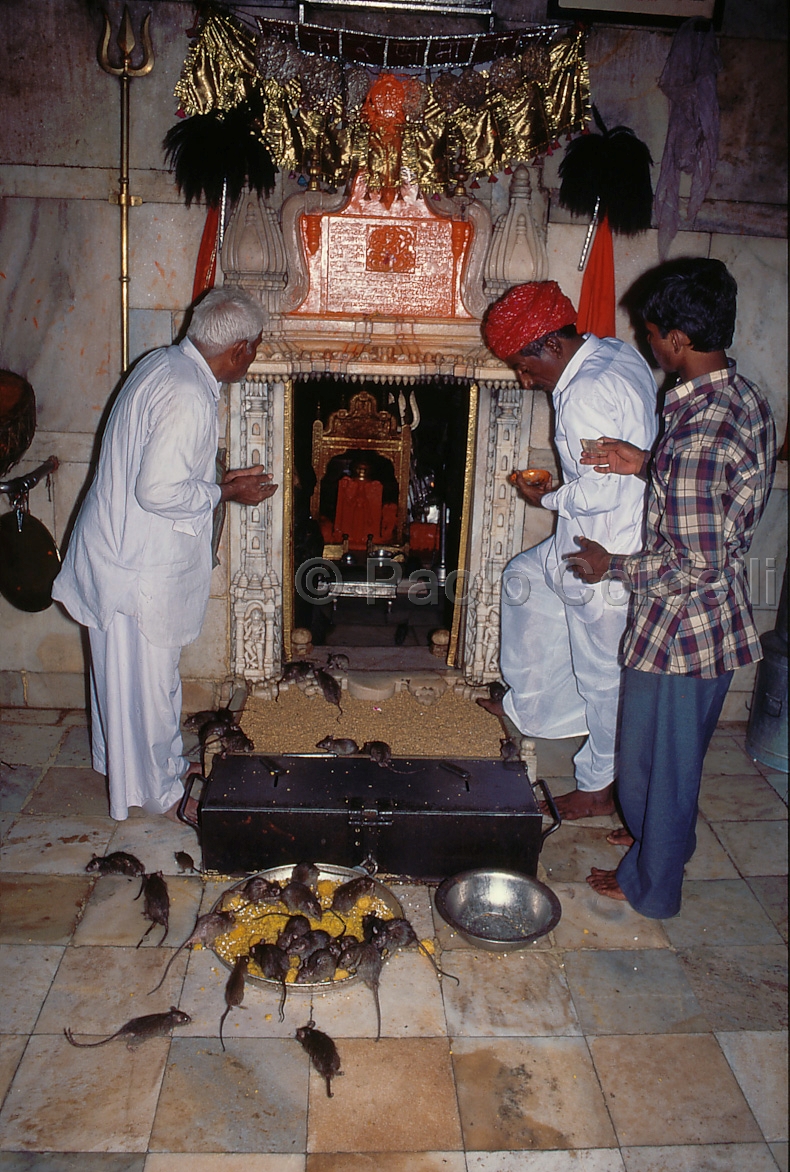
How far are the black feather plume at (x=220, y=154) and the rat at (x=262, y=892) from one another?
12.8 ft

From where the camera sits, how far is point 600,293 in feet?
17.6

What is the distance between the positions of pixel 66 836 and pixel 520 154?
4806 millimetres

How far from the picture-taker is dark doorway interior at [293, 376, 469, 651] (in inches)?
239

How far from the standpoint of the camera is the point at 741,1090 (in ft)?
10.8

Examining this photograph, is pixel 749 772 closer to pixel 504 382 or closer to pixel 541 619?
pixel 541 619

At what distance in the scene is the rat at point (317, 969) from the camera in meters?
3.54

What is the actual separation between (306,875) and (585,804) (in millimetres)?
1831

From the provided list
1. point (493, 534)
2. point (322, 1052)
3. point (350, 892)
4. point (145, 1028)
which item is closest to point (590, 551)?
point (493, 534)

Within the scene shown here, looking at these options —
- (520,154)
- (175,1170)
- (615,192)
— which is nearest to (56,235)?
(520,154)

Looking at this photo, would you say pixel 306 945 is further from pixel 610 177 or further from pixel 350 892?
pixel 610 177

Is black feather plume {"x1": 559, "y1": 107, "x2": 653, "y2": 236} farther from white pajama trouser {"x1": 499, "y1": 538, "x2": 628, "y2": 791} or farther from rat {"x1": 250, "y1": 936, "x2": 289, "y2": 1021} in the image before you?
rat {"x1": 250, "y1": 936, "x2": 289, "y2": 1021}

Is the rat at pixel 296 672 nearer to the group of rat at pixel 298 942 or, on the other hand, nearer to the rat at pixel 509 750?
the rat at pixel 509 750

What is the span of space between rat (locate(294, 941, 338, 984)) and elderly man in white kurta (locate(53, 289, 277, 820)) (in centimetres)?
159

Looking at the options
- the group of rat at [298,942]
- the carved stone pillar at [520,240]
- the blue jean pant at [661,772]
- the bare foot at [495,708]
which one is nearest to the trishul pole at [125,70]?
the carved stone pillar at [520,240]
